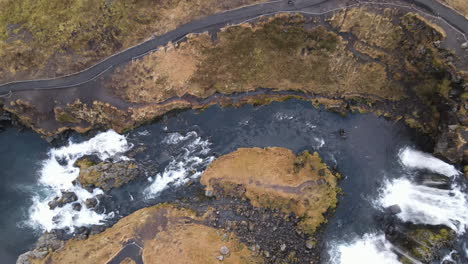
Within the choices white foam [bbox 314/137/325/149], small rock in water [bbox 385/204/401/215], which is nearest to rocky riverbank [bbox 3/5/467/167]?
white foam [bbox 314/137/325/149]

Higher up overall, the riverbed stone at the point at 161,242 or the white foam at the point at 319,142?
the white foam at the point at 319,142

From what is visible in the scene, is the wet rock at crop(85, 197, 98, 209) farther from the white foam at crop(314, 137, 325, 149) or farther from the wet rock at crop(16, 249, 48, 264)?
the white foam at crop(314, 137, 325, 149)

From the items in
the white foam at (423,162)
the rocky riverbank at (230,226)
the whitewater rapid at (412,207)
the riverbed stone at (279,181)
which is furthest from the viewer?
the white foam at (423,162)

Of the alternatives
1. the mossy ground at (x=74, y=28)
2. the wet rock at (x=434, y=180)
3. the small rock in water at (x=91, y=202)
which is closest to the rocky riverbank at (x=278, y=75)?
the mossy ground at (x=74, y=28)

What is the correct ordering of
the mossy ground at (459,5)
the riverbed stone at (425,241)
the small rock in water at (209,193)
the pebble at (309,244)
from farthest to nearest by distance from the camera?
the small rock in water at (209,193), the mossy ground at (459,5), the pebble at (309,244), the riverbed stone at (425,241)

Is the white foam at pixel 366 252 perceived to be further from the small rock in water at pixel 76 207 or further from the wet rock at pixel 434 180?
the small rock in water at pixel 76 207

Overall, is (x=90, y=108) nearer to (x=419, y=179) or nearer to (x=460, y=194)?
(x=419, y=179)

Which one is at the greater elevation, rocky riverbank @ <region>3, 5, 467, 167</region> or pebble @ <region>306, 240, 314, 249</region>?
rocky riverbank @ <region>3, 5, 467, 167</region>
